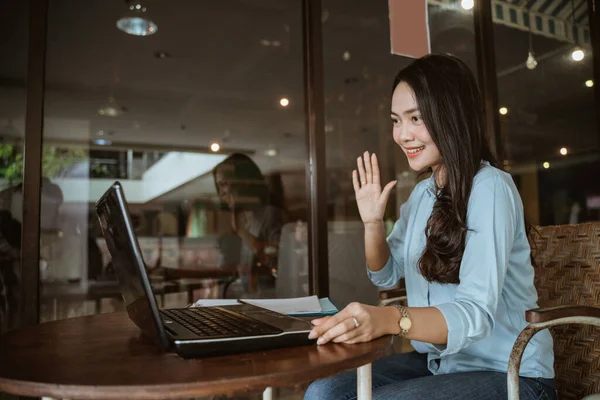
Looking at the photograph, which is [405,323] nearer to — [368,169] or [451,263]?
[451,263]

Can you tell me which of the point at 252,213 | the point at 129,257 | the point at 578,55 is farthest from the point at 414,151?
the point at 578,55

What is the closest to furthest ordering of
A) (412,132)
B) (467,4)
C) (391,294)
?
(412,132)
(391,294)
(467,4)

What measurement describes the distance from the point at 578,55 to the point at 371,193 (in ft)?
7.93

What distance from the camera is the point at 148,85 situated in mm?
2557

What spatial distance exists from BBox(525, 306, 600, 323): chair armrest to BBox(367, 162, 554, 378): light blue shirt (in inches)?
2.9

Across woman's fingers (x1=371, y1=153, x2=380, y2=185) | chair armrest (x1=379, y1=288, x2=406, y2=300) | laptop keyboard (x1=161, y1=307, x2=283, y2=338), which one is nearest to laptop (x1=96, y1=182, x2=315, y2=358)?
laptop keyboard (x1=161, y1=307, x2=283, y2=338)

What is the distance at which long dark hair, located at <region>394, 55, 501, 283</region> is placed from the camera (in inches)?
46.5

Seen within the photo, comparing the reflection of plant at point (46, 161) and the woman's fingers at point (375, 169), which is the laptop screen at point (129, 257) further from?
the reflection of plant at point (46, 161)

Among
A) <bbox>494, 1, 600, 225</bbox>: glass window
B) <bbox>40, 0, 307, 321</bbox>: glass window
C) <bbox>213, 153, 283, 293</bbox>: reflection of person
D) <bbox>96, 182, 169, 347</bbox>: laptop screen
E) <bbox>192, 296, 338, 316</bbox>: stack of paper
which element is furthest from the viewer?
<bbox>494, 1, 600, 225</bbox>: glass window

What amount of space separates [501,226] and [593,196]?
7.89 ft

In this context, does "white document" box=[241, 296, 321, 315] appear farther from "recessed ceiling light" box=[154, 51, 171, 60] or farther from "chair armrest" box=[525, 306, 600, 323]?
"recessed ceiling light" box=[154, 51, 171, 60]

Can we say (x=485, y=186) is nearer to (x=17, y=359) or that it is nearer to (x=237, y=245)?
(x=17, y=359)

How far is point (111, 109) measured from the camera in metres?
2.40

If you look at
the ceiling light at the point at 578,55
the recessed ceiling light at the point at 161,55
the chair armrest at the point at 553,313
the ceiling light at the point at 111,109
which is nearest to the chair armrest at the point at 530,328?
the chair armrest at the point at 553,313
